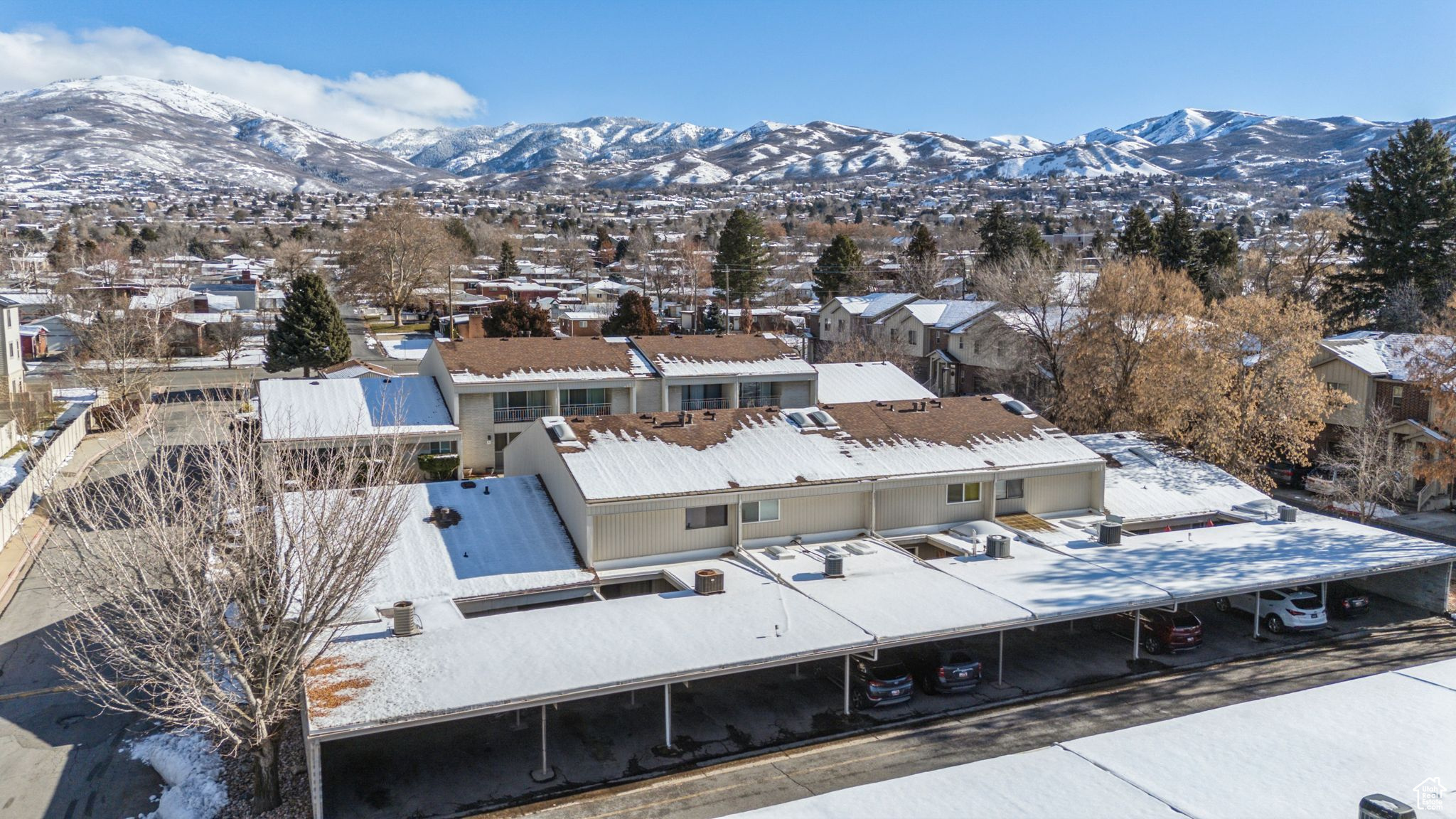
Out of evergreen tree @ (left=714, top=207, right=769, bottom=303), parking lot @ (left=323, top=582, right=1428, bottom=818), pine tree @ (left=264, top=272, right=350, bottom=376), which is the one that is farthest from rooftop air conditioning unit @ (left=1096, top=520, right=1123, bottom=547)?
evergreen tree @ (left=714, top=207, right=769, bottom=303)

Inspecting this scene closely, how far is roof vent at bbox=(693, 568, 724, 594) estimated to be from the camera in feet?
77.3

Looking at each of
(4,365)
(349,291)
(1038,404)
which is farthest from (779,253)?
(4,365)

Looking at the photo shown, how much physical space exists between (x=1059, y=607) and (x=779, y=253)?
121 m

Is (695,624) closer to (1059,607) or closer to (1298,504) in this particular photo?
(1059,607)

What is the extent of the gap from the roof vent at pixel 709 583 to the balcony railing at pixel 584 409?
63.3 ft

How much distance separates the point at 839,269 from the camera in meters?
92.4

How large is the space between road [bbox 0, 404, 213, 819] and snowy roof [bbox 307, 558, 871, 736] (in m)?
4.57

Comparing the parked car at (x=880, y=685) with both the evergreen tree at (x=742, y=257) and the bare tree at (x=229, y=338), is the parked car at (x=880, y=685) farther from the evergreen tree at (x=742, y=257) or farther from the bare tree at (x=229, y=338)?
the evergreen tree at (x=742, y=257)

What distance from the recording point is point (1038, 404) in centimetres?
5075

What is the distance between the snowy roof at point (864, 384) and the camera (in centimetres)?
4475

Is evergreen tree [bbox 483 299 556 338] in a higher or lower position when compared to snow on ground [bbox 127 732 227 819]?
higher

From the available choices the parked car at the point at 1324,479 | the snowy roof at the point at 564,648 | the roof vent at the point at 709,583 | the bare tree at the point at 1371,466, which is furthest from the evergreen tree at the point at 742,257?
the snowy roof at the point at 564,648

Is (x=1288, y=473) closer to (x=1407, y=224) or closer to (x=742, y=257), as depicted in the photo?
(x=1407, y=224)

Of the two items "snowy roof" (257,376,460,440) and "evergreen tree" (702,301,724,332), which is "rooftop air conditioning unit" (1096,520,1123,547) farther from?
"evergreen tree" (702,301,724,332)
